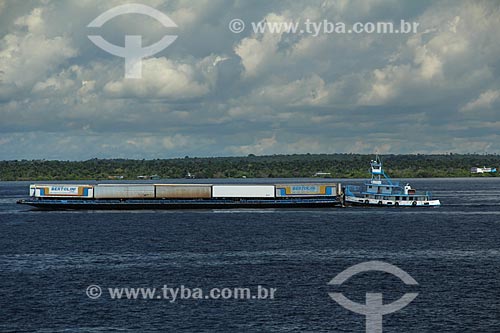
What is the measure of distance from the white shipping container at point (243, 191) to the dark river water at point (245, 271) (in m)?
21.6

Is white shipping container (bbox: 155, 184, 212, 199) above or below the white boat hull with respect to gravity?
above

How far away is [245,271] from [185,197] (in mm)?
92987

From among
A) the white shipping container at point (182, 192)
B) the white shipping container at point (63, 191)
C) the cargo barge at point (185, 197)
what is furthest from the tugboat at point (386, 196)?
the white shipping container at point (63, 191)

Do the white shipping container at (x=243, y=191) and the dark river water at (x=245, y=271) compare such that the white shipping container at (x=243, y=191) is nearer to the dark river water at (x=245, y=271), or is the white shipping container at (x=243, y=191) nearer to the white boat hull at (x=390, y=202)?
the white boat hull at (x=390, y=202)

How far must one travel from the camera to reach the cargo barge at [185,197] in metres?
176

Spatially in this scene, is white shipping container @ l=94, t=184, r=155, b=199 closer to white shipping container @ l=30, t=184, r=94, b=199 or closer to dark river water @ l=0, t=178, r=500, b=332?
white shipping container @ l=30, t=184, r=94, b=199

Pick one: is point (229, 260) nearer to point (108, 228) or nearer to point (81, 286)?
point (81, 286)

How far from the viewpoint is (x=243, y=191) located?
178 m

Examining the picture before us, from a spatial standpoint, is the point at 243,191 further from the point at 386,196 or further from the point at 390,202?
the point at 390,202

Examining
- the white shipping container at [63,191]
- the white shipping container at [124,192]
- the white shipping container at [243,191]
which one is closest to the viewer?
the white shipping container at [243,191]

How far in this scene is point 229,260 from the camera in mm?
94312

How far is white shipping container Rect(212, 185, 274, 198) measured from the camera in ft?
581

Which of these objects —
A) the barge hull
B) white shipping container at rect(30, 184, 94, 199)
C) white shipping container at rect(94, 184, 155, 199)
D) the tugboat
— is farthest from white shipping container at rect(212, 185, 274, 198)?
white shipping container at rect(30, 184, 94, 199)

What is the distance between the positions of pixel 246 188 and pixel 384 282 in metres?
102
